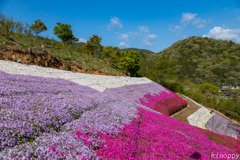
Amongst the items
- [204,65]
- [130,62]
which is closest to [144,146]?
[130,62]

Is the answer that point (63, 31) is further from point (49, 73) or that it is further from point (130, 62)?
point (49, 73)

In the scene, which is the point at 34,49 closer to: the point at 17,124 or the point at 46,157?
the point at 17,124

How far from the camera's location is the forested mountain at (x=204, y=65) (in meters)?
63.0

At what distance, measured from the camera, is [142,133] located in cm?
714

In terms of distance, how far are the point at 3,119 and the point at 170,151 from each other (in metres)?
7.51

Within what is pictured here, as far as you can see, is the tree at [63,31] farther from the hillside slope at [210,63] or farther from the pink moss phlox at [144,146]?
the hillside slope at [210,63]

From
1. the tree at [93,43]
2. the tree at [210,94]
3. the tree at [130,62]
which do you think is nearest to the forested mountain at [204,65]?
the tree at [130,62]

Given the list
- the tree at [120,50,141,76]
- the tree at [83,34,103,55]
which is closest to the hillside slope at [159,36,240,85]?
the tree at [120,50,141,76]

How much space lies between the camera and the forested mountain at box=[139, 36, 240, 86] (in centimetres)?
6301

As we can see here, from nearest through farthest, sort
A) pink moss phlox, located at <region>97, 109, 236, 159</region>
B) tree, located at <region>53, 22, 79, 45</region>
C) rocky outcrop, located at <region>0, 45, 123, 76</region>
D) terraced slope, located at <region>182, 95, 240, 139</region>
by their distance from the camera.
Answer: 1. pink moss phlox, located at <region>97, 109, 236, 159</region>
2. rocky outcrop, located at <region>0, 45, 123, 76</region>
3. terraced slope, located at <region>182, 95, 240, 139</region>
4. tree, located at <region>53, 22, 79, 45</region>

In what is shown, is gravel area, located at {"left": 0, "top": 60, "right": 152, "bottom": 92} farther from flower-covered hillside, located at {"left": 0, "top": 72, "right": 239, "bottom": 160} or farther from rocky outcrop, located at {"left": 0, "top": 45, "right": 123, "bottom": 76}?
flower-covered hillside, located at {"left": 0, "top": 72, "right": 239, "bottom": 160}

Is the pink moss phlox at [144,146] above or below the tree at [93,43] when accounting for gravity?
below

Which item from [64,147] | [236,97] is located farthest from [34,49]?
[236,97]

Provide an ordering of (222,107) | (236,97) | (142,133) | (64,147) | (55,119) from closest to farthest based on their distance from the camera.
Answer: (64,147)
(55,119)
(142,133)
(236,97)
(222,107)
